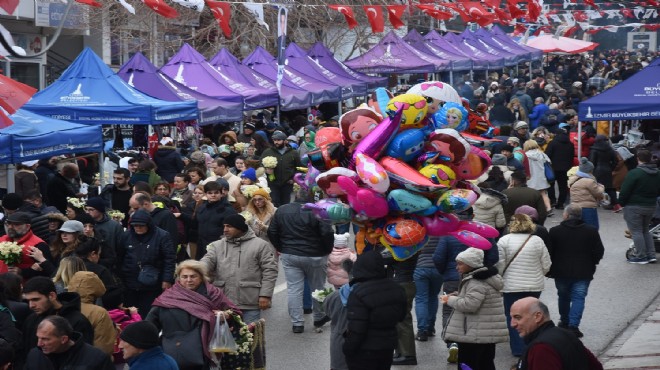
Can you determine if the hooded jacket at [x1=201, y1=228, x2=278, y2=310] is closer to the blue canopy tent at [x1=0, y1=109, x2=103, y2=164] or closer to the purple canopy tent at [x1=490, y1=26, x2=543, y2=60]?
the blue canopy tent at [x1=0, y1=109, x2=103, y2=164]

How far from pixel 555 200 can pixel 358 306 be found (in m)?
13.1

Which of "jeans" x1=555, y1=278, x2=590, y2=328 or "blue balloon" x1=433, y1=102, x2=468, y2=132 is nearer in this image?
"blue balloon" x1=433, y1=102, x2=468, y2=132

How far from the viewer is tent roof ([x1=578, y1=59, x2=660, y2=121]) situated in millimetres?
18328

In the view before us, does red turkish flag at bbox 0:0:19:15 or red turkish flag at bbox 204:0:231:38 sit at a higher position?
red turkish flag at bbox 0:0:19:15

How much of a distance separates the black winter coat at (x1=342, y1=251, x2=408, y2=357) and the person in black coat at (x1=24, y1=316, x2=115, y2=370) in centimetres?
215

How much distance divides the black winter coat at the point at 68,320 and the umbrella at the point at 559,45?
4183cm

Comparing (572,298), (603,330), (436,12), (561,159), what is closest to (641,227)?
(603,330)

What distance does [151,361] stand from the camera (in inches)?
274

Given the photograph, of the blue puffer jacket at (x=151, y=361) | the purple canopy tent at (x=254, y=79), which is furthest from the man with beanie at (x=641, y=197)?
the purple canopy tent at (x=254, y=79)

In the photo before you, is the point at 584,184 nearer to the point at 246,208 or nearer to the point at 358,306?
the point at 246,208

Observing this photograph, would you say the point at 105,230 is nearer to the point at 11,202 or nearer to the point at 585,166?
the point at 11,202

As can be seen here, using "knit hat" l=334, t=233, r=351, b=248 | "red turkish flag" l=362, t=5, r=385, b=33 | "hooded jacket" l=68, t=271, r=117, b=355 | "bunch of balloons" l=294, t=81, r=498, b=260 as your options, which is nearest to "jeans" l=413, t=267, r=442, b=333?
"knit hat" l=334, t=233, r=351, b=248

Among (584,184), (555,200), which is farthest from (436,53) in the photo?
(584,184)

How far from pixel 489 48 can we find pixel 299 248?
1242 inches
